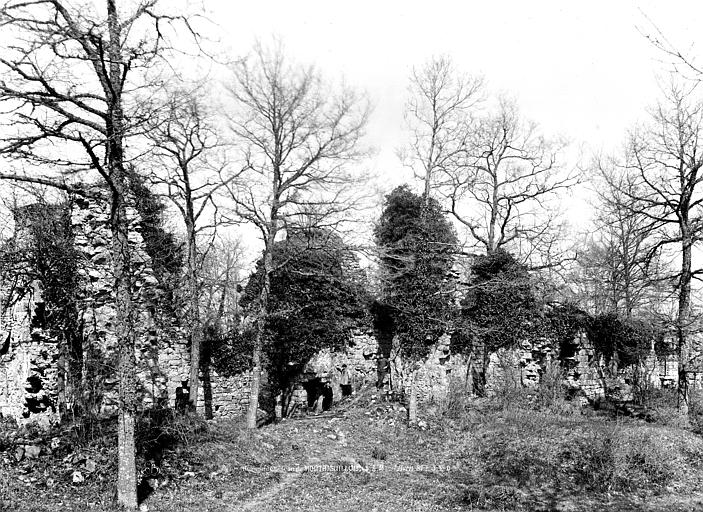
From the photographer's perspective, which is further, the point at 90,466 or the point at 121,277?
the point at 90,466

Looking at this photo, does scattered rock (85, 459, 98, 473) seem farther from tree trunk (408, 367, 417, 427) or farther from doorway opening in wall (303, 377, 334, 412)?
doorway opening in wall (303, 377, 334, 412)

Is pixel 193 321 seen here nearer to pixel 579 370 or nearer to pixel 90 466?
pixel 90 466

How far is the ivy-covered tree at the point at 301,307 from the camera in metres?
16.3

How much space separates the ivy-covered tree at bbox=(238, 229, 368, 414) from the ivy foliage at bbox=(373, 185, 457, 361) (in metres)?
1.44

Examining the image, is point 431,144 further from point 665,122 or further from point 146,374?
point 146,374

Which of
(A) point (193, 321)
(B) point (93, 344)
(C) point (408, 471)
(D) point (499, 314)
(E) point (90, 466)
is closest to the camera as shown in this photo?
(E) point (90, 466)

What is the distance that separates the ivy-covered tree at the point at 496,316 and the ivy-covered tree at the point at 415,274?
1075mm

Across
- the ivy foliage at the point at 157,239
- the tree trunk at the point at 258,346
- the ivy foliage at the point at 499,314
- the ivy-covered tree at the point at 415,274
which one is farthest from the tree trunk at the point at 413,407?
the ivy foliage at the point at 157,239

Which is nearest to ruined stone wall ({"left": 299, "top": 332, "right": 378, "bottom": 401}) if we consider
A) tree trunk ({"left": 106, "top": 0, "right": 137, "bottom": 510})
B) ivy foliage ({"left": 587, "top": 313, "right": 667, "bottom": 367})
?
ivy foliage ({"left": 587, "top": 313, "right": 667, "bottom": 367})

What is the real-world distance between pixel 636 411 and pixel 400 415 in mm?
7327

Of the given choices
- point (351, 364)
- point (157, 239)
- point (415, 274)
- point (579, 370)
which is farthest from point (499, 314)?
point (157, 239)

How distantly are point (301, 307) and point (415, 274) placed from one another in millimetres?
3652

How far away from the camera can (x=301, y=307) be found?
52.6 ft

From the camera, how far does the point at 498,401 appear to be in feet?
53.6
